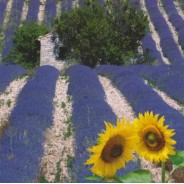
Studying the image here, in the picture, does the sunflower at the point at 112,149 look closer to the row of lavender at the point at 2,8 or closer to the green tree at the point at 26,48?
the green tree at the point at 26,48

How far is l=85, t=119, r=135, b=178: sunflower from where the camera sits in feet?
9.92

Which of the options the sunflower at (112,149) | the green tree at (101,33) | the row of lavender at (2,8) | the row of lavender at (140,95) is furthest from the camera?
the row of lavender at (2,8)

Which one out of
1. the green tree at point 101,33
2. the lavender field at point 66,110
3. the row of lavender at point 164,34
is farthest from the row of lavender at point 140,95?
the row of lavender at point 164,34

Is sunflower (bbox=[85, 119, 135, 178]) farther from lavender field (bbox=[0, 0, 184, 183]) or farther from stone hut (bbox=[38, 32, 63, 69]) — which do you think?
stone hut (bbox=[38, 32, 63, 69])

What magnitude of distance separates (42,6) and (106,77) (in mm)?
30161

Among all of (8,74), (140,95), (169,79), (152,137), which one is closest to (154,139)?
A: (152,137)

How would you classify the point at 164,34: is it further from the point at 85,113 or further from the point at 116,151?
the point at 116,151

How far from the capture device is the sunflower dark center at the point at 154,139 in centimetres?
316

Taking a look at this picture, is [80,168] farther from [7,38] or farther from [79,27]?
[7,38]

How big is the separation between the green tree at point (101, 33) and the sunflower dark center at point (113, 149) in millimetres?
30805

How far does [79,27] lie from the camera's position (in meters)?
36.4

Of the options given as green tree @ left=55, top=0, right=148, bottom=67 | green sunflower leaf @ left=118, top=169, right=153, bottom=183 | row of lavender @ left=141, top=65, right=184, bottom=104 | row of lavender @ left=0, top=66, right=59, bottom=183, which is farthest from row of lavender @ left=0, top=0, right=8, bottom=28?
green sunflower leaf @ left=118, top=169, right=153, bottom=183

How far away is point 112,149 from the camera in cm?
315

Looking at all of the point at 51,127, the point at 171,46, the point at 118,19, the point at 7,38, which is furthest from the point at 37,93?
the point at 7,38
